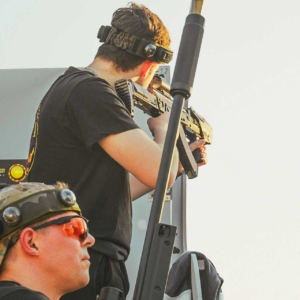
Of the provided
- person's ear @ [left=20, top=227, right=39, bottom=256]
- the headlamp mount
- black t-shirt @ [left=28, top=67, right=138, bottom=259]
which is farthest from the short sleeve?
person's ear @ [left=20, top=227, right=39, bottom=256]

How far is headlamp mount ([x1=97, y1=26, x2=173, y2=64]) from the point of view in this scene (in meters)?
3.54

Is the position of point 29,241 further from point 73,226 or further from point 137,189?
point 137,189

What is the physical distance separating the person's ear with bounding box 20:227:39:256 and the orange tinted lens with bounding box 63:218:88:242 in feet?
0.39

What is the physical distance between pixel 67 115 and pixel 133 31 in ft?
1.73

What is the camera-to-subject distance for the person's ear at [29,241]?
2.84 metres

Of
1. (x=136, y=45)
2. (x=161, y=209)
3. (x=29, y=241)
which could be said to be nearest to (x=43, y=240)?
(x=29, y=241)

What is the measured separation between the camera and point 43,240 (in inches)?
113

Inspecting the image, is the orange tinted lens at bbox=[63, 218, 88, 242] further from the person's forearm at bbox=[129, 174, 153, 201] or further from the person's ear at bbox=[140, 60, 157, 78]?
the person's ear at bbox=[140, 60, 157, 78]

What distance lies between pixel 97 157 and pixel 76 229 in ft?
1.30

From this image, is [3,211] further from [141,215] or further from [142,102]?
[141,215]

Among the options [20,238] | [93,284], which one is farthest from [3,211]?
[93,284]

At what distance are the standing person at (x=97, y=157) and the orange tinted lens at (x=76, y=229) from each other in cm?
19

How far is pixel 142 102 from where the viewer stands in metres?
3.76

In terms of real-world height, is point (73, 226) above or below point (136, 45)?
below
